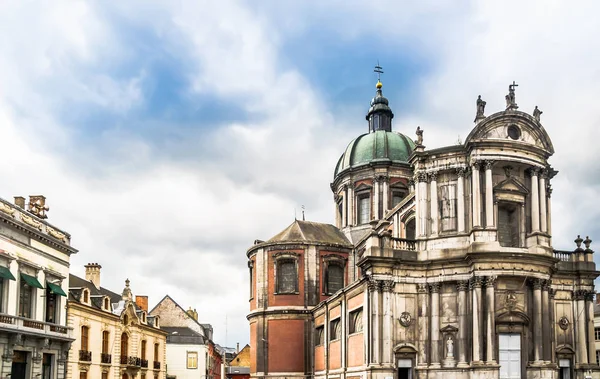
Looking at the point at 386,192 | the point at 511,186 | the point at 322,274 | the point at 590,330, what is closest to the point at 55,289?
the point at 322,274

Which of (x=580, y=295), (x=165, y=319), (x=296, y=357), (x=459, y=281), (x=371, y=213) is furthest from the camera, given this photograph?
(x=165, y=319)

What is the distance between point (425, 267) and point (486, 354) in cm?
475

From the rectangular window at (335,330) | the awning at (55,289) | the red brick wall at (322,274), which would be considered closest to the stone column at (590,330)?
the rectangular window at (335,330)

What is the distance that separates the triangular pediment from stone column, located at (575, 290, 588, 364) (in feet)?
21.2

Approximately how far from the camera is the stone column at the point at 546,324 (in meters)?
32.1

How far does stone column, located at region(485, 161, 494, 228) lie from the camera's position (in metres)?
32.7

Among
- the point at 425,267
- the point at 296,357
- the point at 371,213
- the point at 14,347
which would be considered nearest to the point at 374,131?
the point at 371,213

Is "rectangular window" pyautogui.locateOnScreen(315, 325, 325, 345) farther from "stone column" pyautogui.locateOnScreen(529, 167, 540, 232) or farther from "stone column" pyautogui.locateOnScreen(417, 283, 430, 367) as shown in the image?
"stone column" pyautogui.locateOnScreen(529, 167, 540, 232)

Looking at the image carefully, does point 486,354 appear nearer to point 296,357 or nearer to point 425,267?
point 425,267

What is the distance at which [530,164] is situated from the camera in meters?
33.6

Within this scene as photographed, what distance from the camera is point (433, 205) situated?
33875 mm

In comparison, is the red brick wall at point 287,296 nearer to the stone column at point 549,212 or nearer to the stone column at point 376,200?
the stone column at point 376,200

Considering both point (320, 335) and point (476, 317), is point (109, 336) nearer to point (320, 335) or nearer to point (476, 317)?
point (320, 335)

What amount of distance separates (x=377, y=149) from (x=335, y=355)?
17647mm
